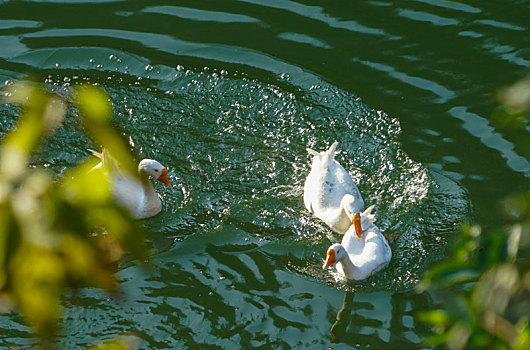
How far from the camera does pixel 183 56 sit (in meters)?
10.4

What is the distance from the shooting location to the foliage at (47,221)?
1668mm

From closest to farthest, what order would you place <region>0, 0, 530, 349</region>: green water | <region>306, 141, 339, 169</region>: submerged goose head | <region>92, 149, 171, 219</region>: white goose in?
<region>0, 0, 530, 349</region>: green water, <region>92, 149, 171, 219</region>: white goose, <region>306, 141, 339, 169</region>: submerged goose head

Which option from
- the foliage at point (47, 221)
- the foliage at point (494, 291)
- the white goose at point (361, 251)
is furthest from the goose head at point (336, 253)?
the foliage at point (47, 221)

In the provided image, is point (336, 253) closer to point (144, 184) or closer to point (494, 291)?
point (144, 184)

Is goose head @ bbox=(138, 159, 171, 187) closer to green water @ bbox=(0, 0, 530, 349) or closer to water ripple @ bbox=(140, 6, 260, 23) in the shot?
green water @ bbox=(0, 0, 530, 349)

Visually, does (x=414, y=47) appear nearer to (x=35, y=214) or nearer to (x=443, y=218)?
(x=443, y=218)

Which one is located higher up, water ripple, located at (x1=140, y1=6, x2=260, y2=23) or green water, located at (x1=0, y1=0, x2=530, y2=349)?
water ripple, located at (x1=140, y1=6, x2=260, y2=23)

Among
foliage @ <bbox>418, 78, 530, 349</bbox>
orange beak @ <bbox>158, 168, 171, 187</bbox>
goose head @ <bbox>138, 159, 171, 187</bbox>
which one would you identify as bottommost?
orange beak @ <bbox>158, 168, 171, 187</bbox>

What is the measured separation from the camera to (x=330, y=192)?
812 cm

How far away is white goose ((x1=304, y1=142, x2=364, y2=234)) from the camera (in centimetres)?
801

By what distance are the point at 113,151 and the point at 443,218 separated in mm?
6506

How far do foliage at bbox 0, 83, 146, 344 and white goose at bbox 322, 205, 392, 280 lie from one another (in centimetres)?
542

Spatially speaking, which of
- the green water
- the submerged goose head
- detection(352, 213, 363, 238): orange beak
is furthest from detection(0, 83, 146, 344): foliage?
the submerged goose head

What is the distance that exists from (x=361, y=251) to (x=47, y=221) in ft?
20.2
